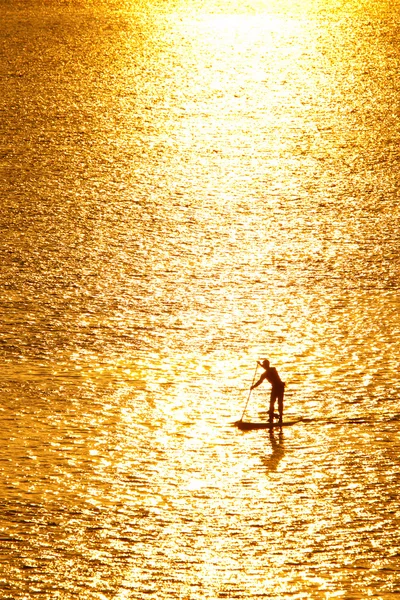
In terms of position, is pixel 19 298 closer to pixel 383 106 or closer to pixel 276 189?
pixel 276 189

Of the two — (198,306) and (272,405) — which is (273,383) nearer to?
(272,405)

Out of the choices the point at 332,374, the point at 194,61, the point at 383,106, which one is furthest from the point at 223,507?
the point at 194,61

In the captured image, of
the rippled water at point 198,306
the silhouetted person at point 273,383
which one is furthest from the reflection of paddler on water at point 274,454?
the silhouetted person at point 273,383

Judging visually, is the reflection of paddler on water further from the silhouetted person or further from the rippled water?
the silhouetted person

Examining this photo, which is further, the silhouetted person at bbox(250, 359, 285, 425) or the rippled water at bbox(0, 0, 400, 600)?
the silhouetted person at bbox(250, 359, 285, 425)

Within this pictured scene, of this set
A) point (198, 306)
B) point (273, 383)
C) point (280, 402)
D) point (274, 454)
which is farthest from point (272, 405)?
point (198, 306)

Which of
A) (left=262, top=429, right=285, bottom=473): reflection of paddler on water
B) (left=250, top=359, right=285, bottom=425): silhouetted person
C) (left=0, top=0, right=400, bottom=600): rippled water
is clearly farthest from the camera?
(left=250, top=359, right=285, bottom=425): silhouetted person

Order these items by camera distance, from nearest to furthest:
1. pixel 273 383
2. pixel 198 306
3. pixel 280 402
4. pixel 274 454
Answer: pixel 274 454
pixel 273 383
pixel 280 402
pixel 198 306

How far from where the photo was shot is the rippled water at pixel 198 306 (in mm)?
7996

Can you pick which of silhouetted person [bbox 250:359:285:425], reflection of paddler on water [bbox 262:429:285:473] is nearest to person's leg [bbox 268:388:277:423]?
silhouetted person [bbox 250:359:285:425]

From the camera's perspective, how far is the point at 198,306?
12164mm

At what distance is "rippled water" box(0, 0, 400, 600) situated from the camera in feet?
26.2

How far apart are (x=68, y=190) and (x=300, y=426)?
6856 mm

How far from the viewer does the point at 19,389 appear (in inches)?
401
